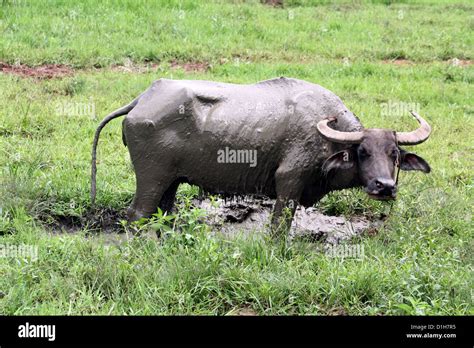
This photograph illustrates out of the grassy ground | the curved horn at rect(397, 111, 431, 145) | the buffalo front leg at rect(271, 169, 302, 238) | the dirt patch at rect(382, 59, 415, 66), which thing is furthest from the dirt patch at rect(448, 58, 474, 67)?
the buffalo front leg at rect(271, 169, 302, 238)

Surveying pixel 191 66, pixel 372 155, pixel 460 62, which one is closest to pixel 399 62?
pixel 460 62

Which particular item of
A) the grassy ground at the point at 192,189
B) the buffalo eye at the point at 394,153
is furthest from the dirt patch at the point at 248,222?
the buffalo eye at the point at 394,153

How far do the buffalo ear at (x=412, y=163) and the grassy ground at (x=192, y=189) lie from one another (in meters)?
0.60

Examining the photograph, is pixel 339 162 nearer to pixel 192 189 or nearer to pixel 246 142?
pixel 246 142

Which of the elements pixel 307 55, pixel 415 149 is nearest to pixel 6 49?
pixel 307 55

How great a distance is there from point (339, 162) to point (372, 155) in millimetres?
280

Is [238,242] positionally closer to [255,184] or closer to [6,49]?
[255,184]

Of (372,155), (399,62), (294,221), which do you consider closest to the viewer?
(372,155)

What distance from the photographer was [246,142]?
5898 mm

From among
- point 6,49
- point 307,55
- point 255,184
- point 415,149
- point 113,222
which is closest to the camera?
point 255,184

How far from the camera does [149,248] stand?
18.2 feet

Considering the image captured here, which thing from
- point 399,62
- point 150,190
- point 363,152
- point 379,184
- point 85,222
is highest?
point 363,152

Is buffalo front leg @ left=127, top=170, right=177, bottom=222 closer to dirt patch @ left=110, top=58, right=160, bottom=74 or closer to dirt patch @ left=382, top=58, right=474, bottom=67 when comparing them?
dirt patch @ left=110, top=58, right=160, bottom=74
